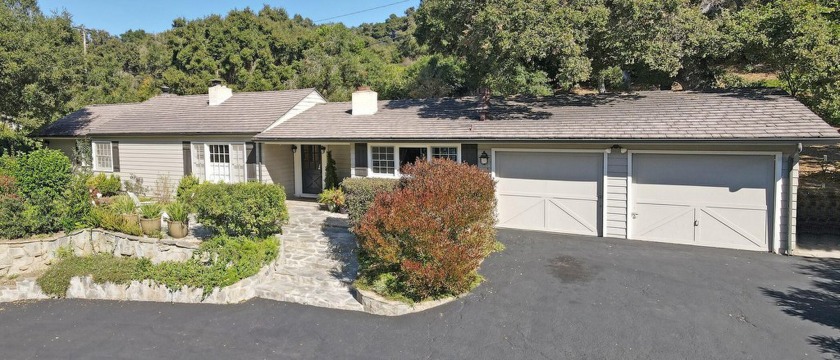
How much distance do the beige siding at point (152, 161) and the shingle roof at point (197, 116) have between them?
20.1 inches

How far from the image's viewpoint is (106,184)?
56.4 feet

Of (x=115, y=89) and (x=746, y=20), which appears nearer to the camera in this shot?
(x=746, y=20)

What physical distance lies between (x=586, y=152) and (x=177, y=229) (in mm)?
9759

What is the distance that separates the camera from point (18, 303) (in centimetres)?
962

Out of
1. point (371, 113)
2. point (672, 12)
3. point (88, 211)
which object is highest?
point (672, 12)

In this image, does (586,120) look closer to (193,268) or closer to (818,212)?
(818,212)

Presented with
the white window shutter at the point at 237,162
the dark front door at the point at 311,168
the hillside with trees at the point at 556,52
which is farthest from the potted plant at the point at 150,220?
the hillside with trees at the point at 556,52

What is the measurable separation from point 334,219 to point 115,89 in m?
33.6

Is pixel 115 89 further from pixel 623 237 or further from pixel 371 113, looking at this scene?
pixel 623 237

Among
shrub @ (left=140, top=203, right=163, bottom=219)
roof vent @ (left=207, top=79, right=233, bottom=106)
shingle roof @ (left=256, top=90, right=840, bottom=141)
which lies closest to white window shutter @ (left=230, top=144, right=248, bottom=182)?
shingle roof @ (left=256, top=90, right=840, bottom=141)

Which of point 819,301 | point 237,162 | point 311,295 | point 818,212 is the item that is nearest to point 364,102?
point 237,162

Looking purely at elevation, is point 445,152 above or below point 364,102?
below

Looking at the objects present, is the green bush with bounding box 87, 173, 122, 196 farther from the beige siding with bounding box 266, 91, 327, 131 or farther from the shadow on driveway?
the shadow on driveway

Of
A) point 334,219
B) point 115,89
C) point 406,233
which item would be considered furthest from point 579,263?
point 115,89
